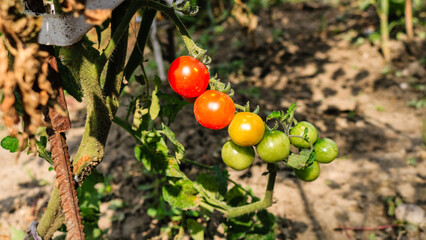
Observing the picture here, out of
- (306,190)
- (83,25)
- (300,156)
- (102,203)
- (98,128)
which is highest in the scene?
(83,25)

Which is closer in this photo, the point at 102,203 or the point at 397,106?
the point at 102,203

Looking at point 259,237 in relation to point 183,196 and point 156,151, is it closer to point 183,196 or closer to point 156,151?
point 183,196

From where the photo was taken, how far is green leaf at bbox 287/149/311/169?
979 millimetres

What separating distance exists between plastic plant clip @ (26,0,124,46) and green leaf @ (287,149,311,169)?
27.2 inches

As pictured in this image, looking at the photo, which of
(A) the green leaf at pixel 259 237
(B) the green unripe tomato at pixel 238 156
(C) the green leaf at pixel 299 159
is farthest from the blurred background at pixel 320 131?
(C) the green leaf at pixel 299 159

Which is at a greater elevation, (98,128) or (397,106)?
(98,128)

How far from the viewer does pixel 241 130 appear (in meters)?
0.95

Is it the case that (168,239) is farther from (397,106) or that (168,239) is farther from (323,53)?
(323,53)

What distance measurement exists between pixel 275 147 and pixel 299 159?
10cm

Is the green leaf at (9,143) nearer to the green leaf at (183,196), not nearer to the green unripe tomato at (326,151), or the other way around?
the green leaf at (183,196)

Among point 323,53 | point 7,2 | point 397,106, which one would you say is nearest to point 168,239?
point 7,2

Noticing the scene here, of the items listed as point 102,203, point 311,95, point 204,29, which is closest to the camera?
point 102,203

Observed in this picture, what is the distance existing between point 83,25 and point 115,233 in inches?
57.0

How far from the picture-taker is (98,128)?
105cm
